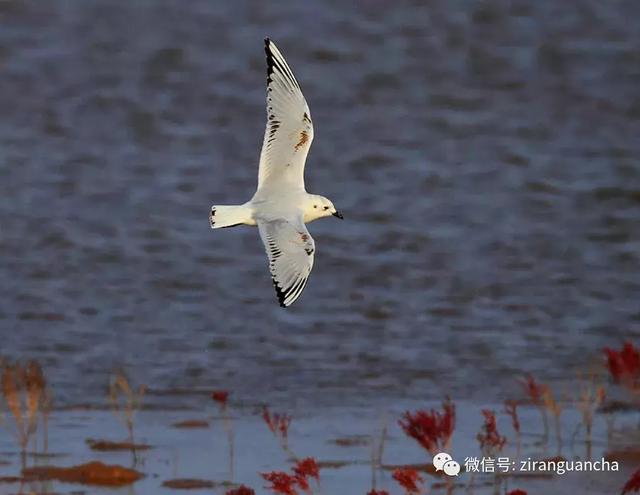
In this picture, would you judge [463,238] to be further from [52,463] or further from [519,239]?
[52,463]

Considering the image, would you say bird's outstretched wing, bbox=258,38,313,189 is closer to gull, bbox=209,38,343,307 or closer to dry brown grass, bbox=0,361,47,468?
gull, bbox=209,38,343,307

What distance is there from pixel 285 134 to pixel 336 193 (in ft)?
17.9

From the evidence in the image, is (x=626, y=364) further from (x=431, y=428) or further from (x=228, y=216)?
(x=228, y=216)

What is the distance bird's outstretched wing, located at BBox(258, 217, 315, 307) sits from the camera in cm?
631

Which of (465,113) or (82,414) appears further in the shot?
(465,113)

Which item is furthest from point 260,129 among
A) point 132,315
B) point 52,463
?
point 52,463

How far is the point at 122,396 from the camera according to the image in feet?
29.1

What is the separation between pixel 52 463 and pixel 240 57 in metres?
8.34

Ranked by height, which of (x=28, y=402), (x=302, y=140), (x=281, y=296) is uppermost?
(x=302, y=140)

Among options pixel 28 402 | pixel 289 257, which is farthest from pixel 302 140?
pixel 28 402

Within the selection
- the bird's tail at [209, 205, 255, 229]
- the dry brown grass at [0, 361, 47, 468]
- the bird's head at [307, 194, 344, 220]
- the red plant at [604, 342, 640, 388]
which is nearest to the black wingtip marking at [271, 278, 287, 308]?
the bird's tail at [209, 205, 255, 229]

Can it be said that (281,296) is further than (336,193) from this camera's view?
No

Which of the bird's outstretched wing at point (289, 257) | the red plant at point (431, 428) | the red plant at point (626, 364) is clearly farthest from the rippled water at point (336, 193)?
the red plant at point (431, 428)

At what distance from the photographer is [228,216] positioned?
22.2 feet
